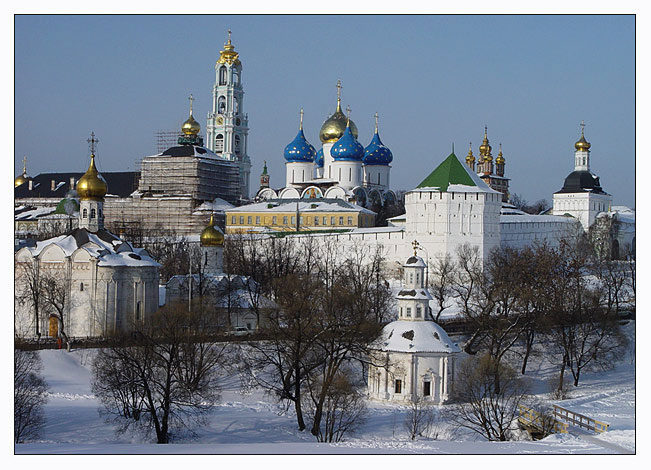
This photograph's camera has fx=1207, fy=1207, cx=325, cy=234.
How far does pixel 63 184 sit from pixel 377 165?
20.5 meters

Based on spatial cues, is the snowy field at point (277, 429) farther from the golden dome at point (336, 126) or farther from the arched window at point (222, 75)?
the arched window at point (222, 75)

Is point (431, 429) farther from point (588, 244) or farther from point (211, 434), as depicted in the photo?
point (588, 244)

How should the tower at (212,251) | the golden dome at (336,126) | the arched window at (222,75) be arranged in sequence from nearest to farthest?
the tower at (212,251), the golden dome at (336,126), the arched window at (222,75)

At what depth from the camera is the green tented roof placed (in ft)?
143

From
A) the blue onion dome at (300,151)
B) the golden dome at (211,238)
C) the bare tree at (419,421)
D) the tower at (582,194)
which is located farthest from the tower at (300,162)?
the bare tree at (419,421)

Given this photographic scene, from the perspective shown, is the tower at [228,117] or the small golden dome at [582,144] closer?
the small golden dome at [582,144]

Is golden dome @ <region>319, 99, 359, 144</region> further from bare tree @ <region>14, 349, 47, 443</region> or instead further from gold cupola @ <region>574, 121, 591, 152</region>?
bare tree @ <region>14, 349, 47, 443</region>

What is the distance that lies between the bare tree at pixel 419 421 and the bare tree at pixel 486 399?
43cm

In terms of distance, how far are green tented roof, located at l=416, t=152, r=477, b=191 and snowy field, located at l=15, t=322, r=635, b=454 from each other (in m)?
14.9

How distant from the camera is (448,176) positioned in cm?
4350

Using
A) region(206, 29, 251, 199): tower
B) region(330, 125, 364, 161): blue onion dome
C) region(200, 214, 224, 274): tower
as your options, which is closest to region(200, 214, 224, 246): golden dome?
region(200, 214, 224, 274): tower

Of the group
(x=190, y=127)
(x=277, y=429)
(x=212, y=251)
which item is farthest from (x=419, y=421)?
(x=190, y=127)

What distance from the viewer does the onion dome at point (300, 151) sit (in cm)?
6338

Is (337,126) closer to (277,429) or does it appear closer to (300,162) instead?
(300,162)
